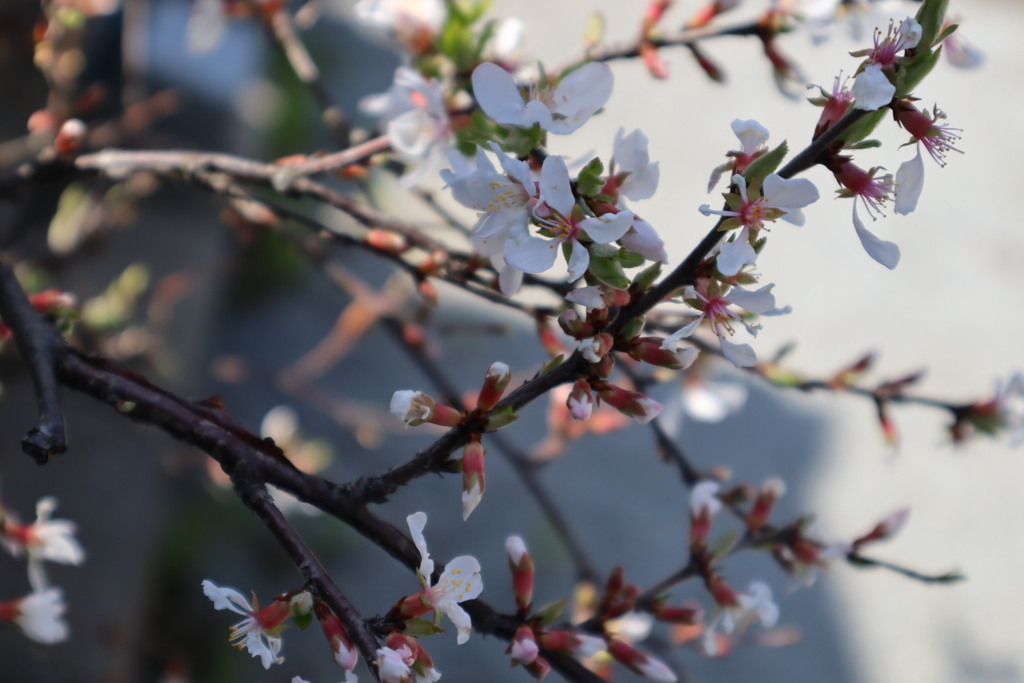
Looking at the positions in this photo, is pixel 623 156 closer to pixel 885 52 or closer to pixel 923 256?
pixel 885 52

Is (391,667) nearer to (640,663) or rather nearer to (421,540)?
(421,540)

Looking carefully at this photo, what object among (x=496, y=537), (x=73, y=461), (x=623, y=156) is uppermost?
(x=73, y=461)

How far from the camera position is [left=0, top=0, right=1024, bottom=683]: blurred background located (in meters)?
1.48

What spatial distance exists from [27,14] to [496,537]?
1.43m

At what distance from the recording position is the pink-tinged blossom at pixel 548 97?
0.53 metres

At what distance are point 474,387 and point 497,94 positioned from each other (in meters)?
1.99

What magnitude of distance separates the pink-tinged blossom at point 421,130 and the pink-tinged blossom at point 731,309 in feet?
1.07

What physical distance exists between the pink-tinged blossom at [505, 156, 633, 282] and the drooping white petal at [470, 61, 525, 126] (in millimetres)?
73

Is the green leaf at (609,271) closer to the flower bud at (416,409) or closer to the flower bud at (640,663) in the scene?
the flower bud at (416,409)

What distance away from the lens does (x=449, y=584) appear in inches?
19.6

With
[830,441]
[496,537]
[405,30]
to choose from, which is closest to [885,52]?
[405,30]

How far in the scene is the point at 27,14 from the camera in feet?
4.73

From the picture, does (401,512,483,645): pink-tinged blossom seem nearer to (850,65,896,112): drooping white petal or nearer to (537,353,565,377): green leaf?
(537,353,565,377): green leaf

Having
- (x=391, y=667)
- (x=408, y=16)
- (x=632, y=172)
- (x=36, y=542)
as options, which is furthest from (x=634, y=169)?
(x=36, y=542)
